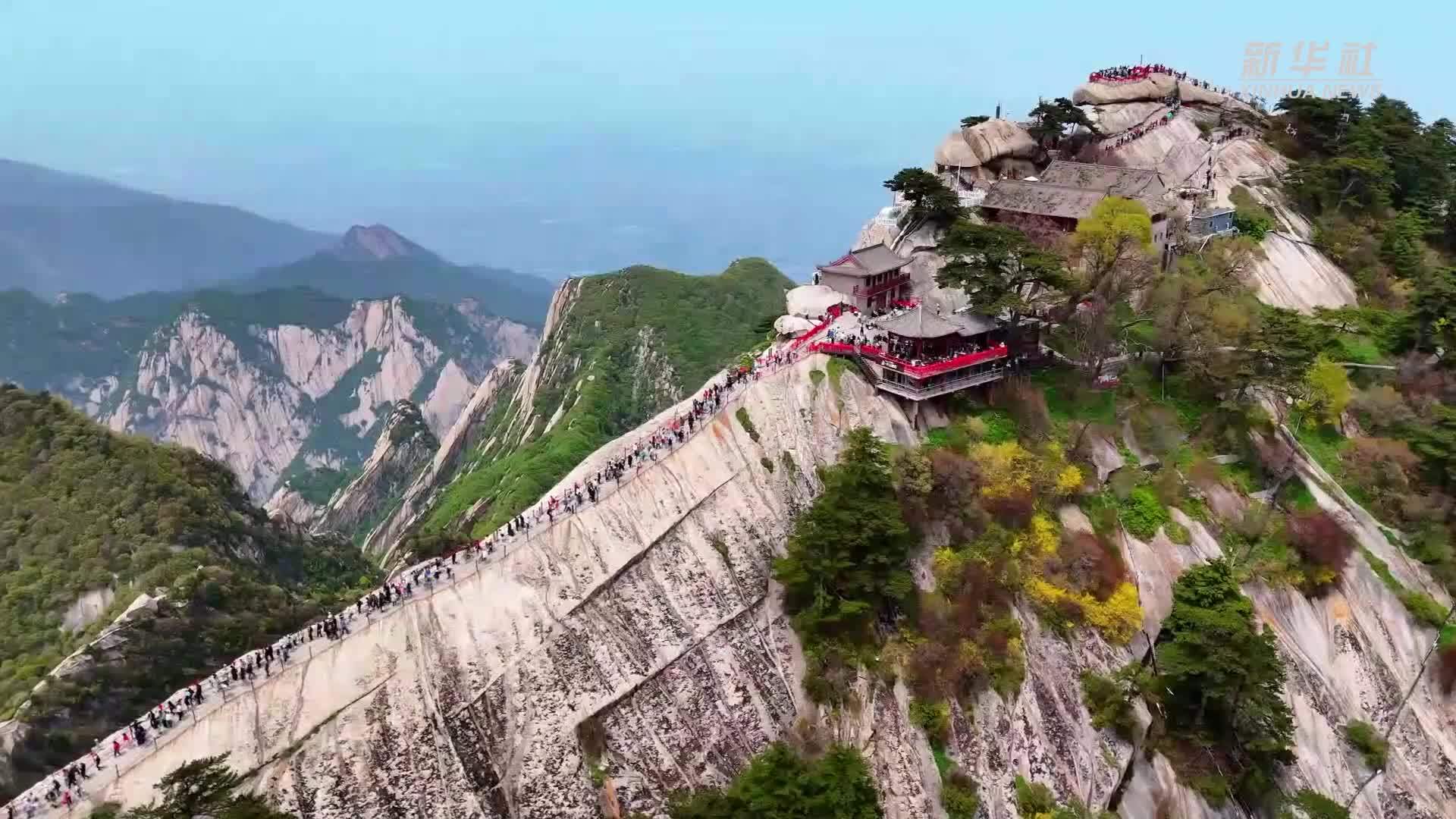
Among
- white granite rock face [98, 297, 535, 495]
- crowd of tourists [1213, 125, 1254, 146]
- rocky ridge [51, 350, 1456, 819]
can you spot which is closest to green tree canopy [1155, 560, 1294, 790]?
rocky ridge [51, 350, 1456, 819]

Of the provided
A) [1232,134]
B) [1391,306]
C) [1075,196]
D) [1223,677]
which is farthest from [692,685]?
[1232,134]

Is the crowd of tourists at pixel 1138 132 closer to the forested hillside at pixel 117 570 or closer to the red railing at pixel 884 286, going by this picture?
the red railing at pixel 884 286

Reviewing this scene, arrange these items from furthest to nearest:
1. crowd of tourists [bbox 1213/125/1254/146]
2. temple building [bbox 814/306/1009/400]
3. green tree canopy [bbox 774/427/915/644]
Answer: crowd of tourists [bbox 1213/125/1254/146] < temple building [bbox 814/306/1009/400] < green tree canopy [bbox 774/427/915/644]

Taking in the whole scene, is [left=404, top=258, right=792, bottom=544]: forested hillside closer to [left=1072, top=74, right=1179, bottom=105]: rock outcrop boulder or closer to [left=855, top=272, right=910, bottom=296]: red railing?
[left=855, top=272, right=910, bottom=296]: red railing

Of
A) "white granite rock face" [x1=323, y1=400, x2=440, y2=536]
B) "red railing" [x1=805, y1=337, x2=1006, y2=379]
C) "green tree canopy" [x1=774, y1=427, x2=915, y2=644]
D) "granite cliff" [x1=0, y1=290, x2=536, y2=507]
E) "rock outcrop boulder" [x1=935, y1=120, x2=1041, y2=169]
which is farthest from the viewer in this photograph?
"granite cliff" [x1=0, y1=290, x2=536, y2=507]

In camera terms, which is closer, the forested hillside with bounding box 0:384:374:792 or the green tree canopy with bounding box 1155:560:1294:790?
the green tree canopy with bounding box 1155:560:1294:790

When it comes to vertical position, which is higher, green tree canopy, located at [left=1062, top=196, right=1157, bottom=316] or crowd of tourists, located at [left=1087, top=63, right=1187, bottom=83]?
crowd of tourists, located at [left=1087, top=63, right=1187, bottom=83]

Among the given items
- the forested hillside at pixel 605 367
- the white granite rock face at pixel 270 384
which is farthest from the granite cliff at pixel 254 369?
the forested hillside at pixel 605 367

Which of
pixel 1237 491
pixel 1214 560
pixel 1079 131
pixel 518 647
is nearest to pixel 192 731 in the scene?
pixel 518 647
